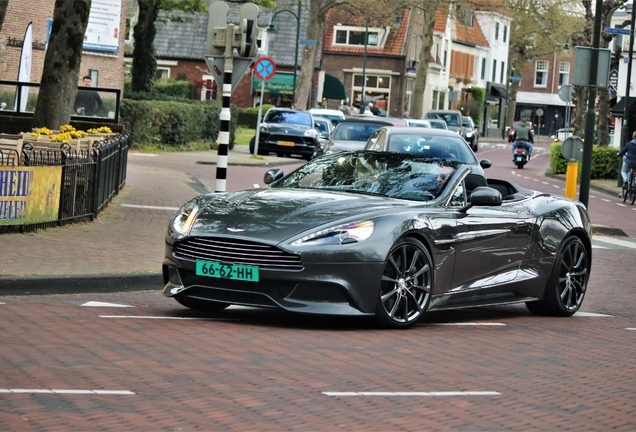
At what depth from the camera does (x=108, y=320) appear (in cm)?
896

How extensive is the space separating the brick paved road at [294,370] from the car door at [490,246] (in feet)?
1.20

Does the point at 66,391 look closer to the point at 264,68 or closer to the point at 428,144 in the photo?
the point at 428,144

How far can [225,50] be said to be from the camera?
15.6 m

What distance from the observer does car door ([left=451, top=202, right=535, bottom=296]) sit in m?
9.79

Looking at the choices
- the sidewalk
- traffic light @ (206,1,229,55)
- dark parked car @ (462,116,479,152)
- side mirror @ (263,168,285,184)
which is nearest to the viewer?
side mirror @ (263,168,285,184)

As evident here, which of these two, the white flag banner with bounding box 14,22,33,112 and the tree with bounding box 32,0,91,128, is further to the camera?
the white flag banner with bounding box 14,22,33,112

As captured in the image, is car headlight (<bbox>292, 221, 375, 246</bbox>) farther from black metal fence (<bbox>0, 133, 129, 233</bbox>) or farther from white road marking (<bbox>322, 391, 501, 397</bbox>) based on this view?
black metal fence (<bbox>0, 133, 129, 233</bbox>)

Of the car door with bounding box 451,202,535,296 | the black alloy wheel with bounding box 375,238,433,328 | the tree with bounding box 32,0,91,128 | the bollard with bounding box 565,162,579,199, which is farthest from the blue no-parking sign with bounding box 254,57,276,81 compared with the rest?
the black alloy wheel with bounding box 375,238,433,328

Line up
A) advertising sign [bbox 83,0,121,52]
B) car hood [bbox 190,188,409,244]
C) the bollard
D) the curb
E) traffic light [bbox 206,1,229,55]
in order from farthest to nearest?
1. advertising sign [bbox 83,0,121,52]
2. the bollard
3. traffic light [bbox 206,1,229,55]
4. the curb
5. car hood [bbox 190,188,409,244]

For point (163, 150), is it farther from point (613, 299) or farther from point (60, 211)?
point (613, 299)

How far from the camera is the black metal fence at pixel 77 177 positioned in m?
14.5

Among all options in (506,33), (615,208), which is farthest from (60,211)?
(506,33)

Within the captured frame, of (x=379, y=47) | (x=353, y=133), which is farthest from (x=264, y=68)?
(x=379, y=47)

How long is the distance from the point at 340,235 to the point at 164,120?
31.3 m
